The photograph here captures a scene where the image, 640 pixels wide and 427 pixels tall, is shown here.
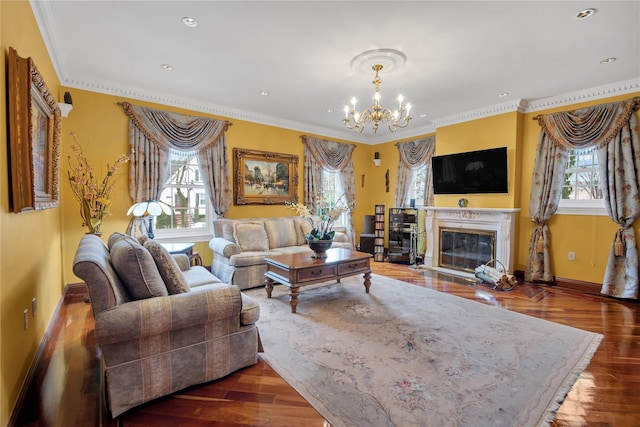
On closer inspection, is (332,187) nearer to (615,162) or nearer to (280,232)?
(280,232)

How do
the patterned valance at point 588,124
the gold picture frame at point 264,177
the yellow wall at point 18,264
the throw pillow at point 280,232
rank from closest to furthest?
the yellow wall at point 18,264 → the patterned valance at point 588,124 → the throw pillow at point 280,232 → the gold picture frame at point 264,177

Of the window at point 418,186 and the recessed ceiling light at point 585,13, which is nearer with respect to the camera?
the recessed ceiling light at point 585,13

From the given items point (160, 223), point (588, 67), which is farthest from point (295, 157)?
point (588, 67)

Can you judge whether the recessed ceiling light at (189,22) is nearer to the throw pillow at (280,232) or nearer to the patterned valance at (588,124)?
the throw pillow at (280,232)

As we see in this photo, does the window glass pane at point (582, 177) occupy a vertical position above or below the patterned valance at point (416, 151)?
below

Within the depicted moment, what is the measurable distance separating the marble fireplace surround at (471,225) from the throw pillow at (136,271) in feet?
15.6

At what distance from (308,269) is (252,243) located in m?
1.44

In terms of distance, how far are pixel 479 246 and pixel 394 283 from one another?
5.88 ft

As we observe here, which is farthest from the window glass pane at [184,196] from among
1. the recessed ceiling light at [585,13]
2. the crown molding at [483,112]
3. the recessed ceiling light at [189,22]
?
the recessed ceiling light at [585,13]

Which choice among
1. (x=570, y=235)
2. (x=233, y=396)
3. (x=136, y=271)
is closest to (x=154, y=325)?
(x=136, y=271)

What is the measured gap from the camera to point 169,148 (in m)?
4.57

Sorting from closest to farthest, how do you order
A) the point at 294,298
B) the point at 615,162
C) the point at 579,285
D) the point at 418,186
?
the point at 294,298 < the point at 615,162 < the point at 579,285 < the point at 418,186

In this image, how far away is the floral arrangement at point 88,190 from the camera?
3.59 m

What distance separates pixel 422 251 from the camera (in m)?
6.08
